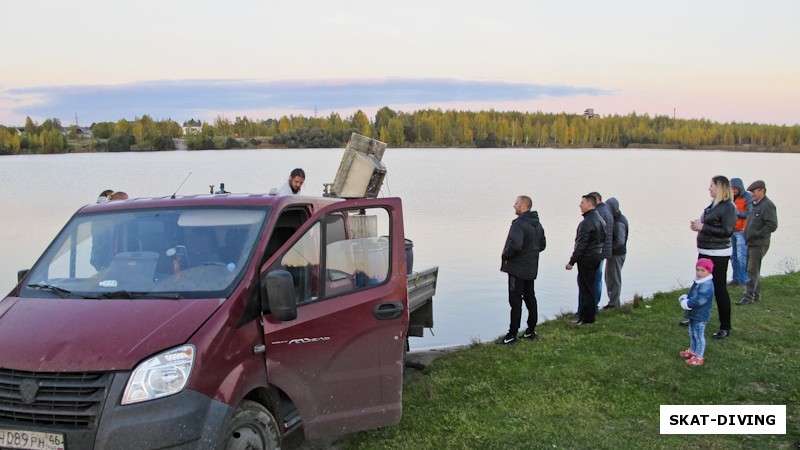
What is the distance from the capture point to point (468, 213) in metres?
29.7

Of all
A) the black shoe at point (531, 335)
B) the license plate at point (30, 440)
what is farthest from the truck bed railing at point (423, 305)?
the license plate at point (30, 440)

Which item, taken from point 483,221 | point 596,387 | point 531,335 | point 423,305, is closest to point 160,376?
point 596,387

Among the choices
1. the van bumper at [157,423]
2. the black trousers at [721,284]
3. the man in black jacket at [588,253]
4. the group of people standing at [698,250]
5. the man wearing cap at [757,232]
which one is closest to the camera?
the van bumper at [157,423]

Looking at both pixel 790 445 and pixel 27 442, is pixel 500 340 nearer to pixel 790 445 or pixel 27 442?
pixel 790 445

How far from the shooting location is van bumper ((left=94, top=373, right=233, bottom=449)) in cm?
371

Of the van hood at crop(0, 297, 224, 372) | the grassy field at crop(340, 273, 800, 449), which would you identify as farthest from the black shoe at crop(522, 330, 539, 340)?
the van hood at crop(0, 297, 224, 372)

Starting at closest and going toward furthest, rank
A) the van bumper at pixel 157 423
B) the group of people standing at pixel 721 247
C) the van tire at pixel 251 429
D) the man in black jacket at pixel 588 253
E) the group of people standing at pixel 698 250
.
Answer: the van bumper at pixel 157 423, the van tire at pixel 251 429, the group of people standing at pixel 721 247, the group of people standing at pixel 698 250, the man in black jacket at pixel 588 253

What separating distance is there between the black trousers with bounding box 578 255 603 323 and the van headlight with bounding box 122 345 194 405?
22.2 feet

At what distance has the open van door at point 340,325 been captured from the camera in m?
4.67

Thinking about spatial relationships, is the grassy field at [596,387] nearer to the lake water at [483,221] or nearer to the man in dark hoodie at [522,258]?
the man in dark hoodie at [522,258]

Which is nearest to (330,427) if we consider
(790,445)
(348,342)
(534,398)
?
(348,342)

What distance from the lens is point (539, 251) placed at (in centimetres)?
890

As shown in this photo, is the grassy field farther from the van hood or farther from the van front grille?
the van front grille

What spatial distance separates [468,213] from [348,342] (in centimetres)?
2501
